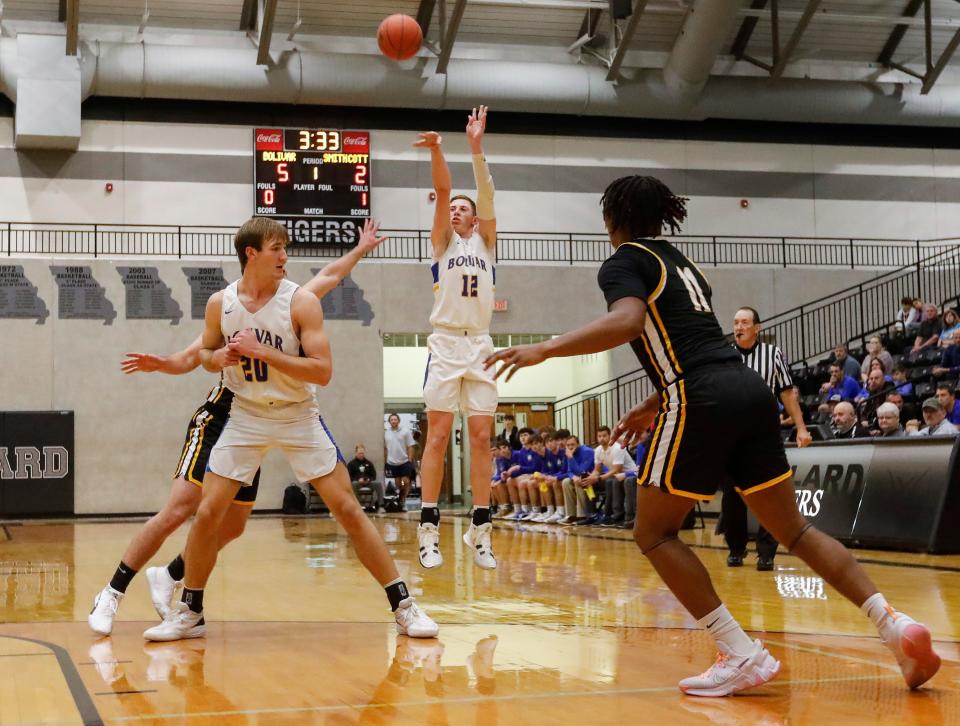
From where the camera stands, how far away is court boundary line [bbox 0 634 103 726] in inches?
123

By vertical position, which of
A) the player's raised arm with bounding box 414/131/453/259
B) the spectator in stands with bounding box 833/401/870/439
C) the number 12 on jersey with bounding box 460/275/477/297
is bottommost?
the spectator in stands with bounding box 833/401/870/439

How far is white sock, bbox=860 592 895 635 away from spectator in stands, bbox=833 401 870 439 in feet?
24.0

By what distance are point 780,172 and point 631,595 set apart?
65.8ft

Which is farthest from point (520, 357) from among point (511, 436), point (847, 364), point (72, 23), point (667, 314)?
point (72, 23)

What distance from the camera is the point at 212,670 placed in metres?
3.97

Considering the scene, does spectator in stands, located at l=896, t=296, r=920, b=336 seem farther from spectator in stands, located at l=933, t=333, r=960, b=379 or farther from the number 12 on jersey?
the number 12 on jersey

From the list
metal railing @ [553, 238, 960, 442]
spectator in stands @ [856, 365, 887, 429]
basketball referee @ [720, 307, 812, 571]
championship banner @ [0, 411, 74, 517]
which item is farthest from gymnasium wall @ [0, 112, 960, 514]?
basketball referee @ [720, 307, 812, 571]

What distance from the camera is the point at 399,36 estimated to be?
476 inches

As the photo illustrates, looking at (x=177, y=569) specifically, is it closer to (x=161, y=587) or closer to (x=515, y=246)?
(x=161, y=587)

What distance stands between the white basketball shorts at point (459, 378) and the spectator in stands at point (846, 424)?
17.6 feet

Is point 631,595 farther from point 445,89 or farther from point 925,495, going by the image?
point 445,89

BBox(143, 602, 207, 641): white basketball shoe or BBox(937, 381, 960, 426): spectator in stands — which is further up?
BBox(937, 381, 960, 426): spectator in stands

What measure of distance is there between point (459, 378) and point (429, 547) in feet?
3.28

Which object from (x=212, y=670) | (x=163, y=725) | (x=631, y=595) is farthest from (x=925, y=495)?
(x=163, y=725)
